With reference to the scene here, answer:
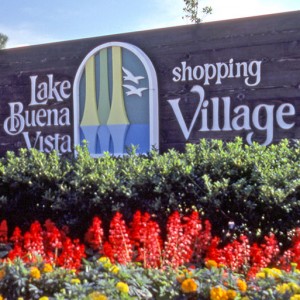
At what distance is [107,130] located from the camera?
7.21 meters

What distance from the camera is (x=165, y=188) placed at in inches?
178

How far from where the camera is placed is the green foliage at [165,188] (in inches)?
172

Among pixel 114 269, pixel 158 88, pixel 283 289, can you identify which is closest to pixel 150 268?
Result: pixel 114 269

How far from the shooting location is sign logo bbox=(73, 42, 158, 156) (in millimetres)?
6957

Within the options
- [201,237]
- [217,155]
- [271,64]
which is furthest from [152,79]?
[201,237]

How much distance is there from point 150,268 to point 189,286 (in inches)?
19.5

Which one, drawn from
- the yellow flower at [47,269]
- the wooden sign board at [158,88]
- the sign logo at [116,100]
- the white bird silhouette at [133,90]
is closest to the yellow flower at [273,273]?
the yellow flower at [47,269]

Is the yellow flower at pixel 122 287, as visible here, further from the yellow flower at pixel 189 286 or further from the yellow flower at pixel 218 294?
the yellow flower at pixel 218 294

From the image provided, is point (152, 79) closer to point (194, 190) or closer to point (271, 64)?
point (271, 64)

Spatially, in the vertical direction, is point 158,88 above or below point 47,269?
above

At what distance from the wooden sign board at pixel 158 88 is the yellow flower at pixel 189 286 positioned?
332 centimetres

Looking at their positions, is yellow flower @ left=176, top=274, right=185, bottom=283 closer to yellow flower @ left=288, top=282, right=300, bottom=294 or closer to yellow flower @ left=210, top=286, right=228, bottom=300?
yellow flower @ left=210, top=286, right=228, bottom=300

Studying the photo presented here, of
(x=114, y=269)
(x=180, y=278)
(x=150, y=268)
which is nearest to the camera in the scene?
(x=180, y=278)

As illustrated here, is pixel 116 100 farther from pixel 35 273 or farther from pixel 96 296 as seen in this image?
pixel 96 296
